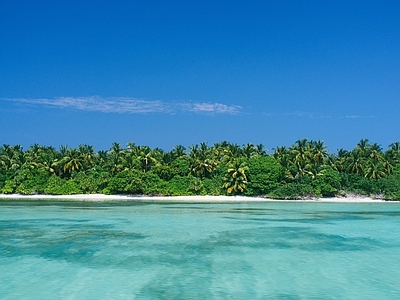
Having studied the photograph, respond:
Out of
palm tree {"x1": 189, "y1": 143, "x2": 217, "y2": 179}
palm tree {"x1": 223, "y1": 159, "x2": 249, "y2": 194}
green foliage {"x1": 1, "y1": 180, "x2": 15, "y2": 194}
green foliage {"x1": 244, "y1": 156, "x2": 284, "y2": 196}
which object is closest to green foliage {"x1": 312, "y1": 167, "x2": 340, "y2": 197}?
green foliage {"x1": 244, "y1": 156, "x2": 284, "y2": 196}

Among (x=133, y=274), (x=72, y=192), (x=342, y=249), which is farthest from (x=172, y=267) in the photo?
(x=72, y=192)

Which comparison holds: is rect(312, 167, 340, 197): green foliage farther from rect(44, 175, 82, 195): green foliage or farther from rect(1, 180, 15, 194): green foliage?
rect(1, 180, 15, 194): green foliage

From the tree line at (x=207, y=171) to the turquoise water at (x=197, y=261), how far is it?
30820 millimetres

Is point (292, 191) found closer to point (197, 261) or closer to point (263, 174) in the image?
point (263, 174)

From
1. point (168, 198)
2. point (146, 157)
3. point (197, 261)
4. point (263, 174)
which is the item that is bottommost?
point (168, 198)

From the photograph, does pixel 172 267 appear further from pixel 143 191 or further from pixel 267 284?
pixel 143 191

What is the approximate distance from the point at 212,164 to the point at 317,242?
4120cm

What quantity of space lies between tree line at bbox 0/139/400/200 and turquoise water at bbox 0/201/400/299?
30820mm

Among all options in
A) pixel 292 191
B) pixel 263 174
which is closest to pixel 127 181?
pixel 263 174

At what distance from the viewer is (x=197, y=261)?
14.6 metres

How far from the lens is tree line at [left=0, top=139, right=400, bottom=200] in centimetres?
5562

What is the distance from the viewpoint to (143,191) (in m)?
57.5

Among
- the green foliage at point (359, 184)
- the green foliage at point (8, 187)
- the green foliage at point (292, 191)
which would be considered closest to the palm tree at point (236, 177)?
the green foliage at point (292, 191)

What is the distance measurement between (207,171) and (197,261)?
4541 centimetres
